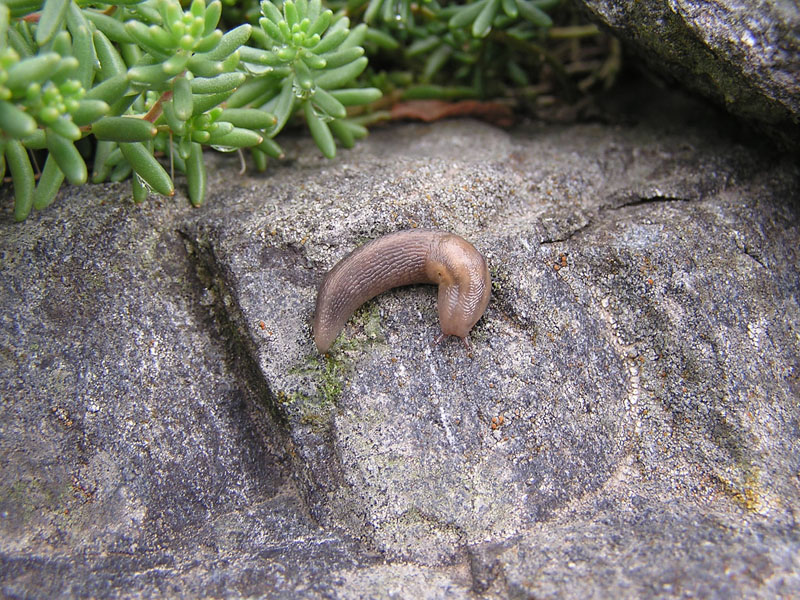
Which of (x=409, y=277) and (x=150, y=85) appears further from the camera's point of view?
(x=409, y=277)

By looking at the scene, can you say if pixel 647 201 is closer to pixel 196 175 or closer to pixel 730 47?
pixel 730 47

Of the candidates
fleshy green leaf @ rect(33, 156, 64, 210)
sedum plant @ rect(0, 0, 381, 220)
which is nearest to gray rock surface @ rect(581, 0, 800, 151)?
sedum plant @ rect(0, 0, 381, 220)

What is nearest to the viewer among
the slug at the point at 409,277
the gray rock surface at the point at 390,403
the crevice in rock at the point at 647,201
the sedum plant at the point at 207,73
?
the sedum plant at the point at 207,73

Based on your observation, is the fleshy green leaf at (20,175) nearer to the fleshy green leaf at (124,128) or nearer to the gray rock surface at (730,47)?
the fleshy green leaf at (124,128)

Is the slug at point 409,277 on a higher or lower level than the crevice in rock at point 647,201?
lower

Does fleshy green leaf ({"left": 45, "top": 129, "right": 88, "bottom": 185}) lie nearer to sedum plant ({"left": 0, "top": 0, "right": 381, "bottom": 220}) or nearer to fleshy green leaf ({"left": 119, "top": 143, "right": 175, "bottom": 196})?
sedum plant ({"left": 0, "top": 0, "right": 381, "bottom": 220})

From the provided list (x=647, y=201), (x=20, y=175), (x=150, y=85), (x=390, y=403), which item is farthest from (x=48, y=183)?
(x=647, y=201)

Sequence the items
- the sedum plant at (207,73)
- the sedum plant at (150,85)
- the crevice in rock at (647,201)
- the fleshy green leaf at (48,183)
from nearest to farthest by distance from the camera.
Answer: the sedum plant at (150,85) → the sedum plant at (207,73) → the fleshy green leaf at (48,183) → the crevice in rock at (647,201)

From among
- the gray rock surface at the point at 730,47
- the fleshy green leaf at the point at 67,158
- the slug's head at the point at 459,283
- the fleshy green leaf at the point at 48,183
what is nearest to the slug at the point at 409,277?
the slug's head at the point at 459,283
